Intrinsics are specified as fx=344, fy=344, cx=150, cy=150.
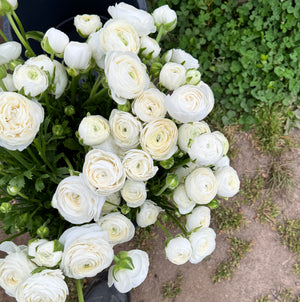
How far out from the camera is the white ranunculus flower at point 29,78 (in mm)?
606

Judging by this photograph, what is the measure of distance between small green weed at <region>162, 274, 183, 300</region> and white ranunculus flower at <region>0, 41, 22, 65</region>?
1209 millimetres

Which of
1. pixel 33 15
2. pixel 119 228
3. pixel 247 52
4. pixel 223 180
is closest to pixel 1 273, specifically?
pixel 119 228

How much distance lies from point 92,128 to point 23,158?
243 mm

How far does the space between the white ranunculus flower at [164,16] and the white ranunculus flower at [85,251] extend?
46 cm

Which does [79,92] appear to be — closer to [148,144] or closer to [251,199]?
[148,144]

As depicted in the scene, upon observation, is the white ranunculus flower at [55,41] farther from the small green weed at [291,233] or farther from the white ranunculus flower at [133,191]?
the small green weed at [291,233]

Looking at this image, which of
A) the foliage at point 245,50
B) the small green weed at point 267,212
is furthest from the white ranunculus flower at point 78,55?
the small green weed at point 267,212

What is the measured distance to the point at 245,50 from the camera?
154 cm

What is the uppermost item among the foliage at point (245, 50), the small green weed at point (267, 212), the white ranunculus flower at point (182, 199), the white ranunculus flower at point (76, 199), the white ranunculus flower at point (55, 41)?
the white ranunculus flower at point (55, 41)

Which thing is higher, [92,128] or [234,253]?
[92,128]

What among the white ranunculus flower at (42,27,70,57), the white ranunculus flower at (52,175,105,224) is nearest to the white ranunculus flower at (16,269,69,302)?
the white ranunculus flower at (52,175,105,224)

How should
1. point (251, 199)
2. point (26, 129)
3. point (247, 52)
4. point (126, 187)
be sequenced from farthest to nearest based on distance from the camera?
1. point (251, 199)
2. point (247, 52)
3. point (126, 187)
4. point (26, 129)

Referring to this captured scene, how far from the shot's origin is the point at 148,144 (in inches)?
25.3

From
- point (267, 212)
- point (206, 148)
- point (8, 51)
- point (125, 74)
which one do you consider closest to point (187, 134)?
point (206, 148)
